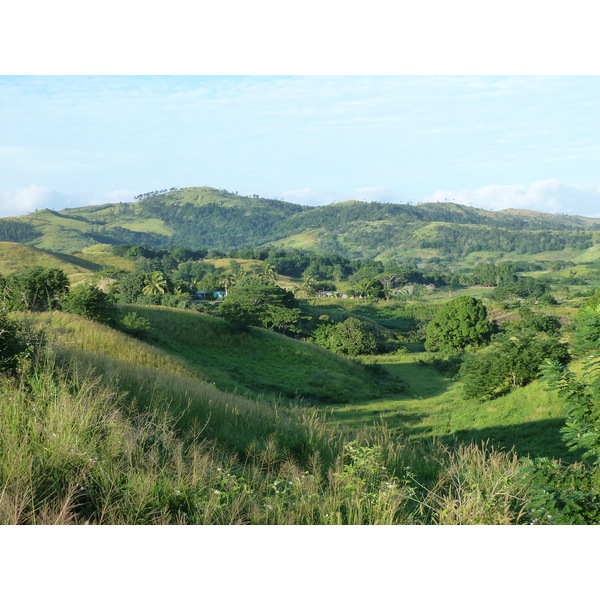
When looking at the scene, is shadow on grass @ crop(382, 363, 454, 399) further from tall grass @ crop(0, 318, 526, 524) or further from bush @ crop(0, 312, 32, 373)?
tall grass @ crop(0, 318, 526, 524)

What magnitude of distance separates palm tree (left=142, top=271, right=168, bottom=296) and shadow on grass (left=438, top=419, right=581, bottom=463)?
5639cm

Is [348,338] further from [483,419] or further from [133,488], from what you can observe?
[133,488]

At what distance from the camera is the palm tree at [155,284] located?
68625 millimetres

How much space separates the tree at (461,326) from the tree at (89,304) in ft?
110

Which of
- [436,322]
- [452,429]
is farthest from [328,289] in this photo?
[452,429]

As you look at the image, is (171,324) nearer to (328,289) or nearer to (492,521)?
(492,521)

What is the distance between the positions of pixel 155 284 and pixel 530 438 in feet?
199

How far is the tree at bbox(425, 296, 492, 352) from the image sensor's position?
52531mm

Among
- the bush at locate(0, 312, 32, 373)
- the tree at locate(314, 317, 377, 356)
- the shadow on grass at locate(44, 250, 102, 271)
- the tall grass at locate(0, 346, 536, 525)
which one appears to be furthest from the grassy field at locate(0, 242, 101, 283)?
the tall grass at locate(0, 346, 536, 525)

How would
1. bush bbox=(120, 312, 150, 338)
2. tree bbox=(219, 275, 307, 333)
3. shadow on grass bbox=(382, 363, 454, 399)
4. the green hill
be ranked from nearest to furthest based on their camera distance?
1. the green hill
2. bush bbox=(120, 312, 150, 338)
3. shadow on grass bbox=(382, 363, 454, 399)
4. tree bbox=(219, 275, 307, 333)

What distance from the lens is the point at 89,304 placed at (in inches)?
1187

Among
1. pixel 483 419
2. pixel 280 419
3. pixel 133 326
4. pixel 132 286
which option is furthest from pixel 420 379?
pixel 132 286

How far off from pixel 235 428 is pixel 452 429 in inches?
552

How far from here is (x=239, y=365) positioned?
1352 inches
